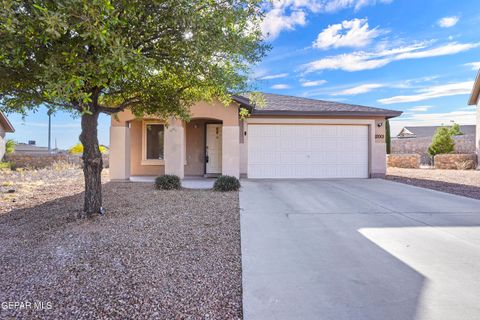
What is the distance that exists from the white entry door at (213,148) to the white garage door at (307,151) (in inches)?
62.8

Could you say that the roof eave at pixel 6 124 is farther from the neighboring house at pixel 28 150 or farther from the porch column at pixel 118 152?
the porch column at pixel 118 152

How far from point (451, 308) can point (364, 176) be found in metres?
11.3

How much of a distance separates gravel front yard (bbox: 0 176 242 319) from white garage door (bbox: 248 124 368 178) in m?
6.55

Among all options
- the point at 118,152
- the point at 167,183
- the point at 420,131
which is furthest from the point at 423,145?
Result: the point at 118,152

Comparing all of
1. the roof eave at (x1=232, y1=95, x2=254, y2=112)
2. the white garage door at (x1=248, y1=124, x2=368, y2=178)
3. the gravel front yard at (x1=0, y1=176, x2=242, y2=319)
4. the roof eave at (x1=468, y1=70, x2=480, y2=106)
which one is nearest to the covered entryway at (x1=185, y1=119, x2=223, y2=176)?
the white garage door at (x1=248, y1=124, x2=368, y2=178)

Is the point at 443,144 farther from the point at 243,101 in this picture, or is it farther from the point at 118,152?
the point at 118,152

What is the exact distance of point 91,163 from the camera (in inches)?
A: 240

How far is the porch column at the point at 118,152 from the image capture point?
1200 centimetres

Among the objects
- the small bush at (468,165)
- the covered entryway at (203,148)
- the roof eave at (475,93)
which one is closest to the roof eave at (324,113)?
the covered entryway at (203,148)

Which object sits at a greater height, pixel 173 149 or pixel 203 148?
pixel 203 148

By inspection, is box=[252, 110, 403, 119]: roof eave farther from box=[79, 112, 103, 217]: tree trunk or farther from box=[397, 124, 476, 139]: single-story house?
box=[397, 124, 476, 139]: single-story house

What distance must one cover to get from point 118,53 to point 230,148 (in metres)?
8.34

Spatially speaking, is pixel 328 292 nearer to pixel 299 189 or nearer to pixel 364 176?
pixel 299 189

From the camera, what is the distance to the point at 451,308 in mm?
3006
